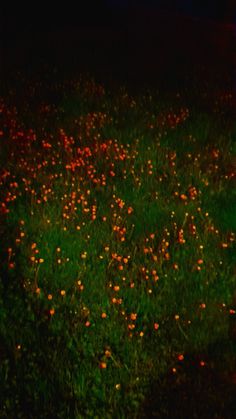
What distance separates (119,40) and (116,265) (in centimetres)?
977

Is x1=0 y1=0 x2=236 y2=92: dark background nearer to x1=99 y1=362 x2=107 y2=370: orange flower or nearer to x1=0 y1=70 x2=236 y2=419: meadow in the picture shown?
x1=0 y1=70 x2=236 y2=419: meadow

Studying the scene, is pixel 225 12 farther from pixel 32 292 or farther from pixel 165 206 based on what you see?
pixel 32 292

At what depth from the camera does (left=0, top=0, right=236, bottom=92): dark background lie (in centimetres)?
1229

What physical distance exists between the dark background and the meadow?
3.01 meters

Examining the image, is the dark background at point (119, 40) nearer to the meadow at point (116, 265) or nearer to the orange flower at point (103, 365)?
the meadow at point (116, 265)

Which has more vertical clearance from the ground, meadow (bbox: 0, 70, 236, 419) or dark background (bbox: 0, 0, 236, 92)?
dark background (bbox: 0, 0, 236, 92)

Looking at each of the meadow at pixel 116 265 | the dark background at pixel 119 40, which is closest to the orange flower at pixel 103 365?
the meadow at pixel 116 265

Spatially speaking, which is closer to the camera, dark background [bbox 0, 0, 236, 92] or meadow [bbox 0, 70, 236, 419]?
meadow [bbox 0, 70, 236, 419]

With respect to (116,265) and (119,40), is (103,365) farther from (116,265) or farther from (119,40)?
(119,40)

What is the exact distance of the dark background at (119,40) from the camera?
1229 cm

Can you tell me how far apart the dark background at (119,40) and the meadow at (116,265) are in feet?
9.88

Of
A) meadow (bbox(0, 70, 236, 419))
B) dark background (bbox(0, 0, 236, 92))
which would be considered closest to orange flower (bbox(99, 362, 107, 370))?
meadow (bbox(0, 70, 236, 419))

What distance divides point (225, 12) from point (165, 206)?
1365cm

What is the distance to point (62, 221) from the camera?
6.53 meters
